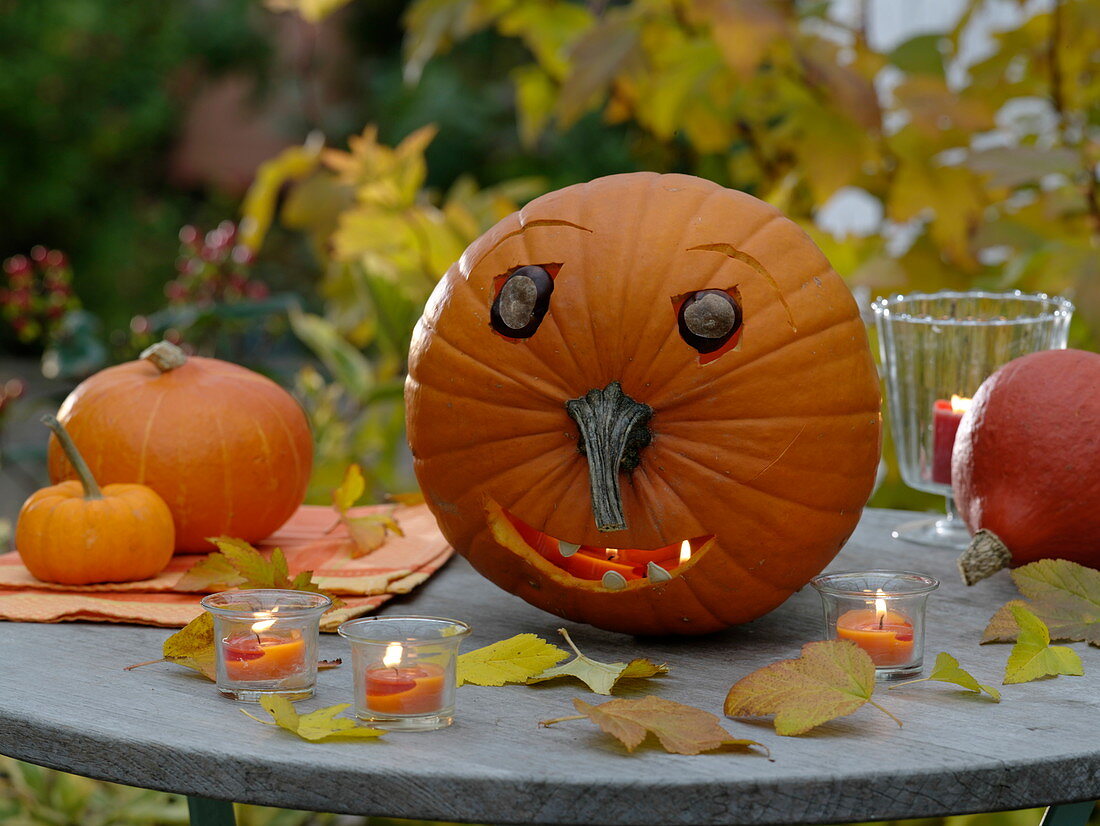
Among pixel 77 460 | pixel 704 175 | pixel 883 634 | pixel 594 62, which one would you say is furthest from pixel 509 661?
pixel 704 175

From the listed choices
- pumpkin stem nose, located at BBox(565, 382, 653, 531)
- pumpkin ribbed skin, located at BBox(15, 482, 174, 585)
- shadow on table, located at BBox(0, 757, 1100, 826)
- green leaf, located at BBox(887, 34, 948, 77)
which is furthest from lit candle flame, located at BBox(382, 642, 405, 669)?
green leaf, located at BBox(887, 34, 948, 77)

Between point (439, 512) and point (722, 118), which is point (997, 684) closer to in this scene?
point (439, 512)

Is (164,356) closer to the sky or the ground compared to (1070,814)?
closer to the sky

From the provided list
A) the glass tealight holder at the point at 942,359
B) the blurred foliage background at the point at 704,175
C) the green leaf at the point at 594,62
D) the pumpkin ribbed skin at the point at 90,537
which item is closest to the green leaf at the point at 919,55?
the blurred foliage background at the point at 704,175

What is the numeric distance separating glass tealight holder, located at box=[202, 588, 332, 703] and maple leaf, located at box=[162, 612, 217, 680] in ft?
0.18

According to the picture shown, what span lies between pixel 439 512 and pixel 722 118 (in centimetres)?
155

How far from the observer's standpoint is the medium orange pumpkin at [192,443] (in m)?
1.33

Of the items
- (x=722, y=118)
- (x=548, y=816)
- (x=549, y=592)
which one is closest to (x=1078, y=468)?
(x=549, y=592)

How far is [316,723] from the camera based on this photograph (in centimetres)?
84

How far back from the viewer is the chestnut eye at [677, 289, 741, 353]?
1019 mm

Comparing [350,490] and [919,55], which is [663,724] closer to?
[350,490]

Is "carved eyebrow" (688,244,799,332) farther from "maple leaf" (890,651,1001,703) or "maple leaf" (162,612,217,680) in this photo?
"maple leaf" (162,612,217,680)

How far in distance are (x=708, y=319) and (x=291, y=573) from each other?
55 centimetres

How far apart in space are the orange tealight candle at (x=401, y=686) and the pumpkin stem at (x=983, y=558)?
0.57m
